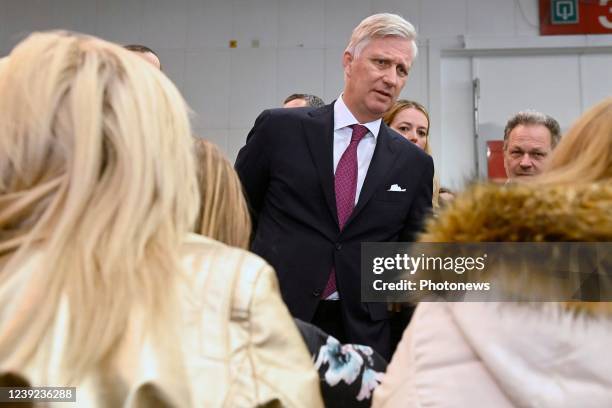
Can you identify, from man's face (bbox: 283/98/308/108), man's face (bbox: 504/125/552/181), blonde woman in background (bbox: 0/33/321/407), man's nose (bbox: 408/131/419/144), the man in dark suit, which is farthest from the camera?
man's face (bbox: 283/98/308/108)

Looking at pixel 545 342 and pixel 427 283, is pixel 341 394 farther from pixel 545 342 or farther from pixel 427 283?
pixel 545 342

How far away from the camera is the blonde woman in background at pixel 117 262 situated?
0.82 meters

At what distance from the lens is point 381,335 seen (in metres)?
2.07

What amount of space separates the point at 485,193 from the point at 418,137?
6.42 feet

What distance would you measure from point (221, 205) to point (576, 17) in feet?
16.3

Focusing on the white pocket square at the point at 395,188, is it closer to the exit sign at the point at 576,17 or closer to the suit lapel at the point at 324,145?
the suit lapel at the point at 324,145

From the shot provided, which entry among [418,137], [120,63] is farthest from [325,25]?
[120,63]

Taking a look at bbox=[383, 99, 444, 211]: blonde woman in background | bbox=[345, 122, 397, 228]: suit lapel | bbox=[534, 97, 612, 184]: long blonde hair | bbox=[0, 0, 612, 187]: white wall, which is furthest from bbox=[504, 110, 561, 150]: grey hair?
bbox=[0, 0, 612, 187]: white wall

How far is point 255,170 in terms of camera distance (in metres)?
2.24

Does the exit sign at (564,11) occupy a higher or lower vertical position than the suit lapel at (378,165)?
higher

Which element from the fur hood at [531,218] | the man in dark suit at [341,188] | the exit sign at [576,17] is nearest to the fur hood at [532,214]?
the fur hood at [531,218]

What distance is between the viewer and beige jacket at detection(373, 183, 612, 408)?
98cm

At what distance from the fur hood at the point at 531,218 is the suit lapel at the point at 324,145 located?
108 centimetres

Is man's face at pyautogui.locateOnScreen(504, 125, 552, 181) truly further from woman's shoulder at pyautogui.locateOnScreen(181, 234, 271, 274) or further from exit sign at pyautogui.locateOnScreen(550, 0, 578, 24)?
exit sign at pyautogui.locateOnScreen(550, 0, 578, 24)
